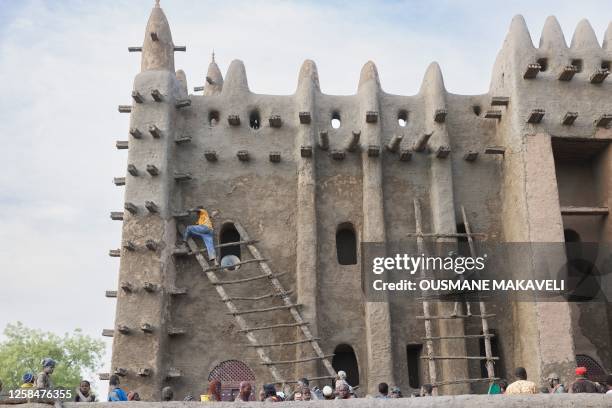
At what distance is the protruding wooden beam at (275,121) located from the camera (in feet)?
70.4

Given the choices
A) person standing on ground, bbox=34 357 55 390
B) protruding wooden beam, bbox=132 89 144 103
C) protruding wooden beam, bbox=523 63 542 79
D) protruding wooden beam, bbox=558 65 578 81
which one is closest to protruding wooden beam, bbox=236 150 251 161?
protruding wooden beam, bbox=132 89 144 103

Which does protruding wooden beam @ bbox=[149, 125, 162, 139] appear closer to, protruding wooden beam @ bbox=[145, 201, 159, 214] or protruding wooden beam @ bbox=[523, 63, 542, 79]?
protruding wooden beam @ bbox=[145, 201, 159, 214]

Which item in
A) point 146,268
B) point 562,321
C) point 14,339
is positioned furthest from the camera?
point 14,339

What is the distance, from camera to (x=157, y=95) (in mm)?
21078

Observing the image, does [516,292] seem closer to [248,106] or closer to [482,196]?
[482,196]

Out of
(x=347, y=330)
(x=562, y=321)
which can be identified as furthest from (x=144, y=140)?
(x=562, y=321)

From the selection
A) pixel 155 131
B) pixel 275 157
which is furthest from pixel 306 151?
pixel 155 131

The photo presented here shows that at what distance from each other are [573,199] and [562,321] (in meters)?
4.65

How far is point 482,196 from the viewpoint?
2156 centimetres

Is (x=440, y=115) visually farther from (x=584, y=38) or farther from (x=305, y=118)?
(x=584, y=38)

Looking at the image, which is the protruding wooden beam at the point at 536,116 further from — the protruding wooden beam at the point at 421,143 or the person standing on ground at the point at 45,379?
the person standing on ground at the point at 45,379

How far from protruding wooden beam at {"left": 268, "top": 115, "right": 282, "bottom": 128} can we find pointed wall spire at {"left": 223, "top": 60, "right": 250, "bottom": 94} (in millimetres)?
1225

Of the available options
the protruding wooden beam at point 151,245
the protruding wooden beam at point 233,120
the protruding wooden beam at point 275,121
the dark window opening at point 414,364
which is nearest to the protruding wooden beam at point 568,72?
the protruding wooden beam at point 275,121

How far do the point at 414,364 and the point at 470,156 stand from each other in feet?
17.7
